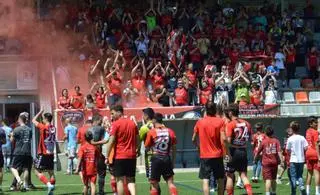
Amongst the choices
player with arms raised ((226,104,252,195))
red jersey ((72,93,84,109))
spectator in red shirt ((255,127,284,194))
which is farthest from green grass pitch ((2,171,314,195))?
red jersey ((72,93,84,109))

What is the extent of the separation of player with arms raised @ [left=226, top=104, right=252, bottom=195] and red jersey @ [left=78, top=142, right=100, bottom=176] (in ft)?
9.02

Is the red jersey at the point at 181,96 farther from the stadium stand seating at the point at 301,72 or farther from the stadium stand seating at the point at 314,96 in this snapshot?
the stadium stand seating at the point at 301,72

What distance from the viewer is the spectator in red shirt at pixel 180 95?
29719 mm

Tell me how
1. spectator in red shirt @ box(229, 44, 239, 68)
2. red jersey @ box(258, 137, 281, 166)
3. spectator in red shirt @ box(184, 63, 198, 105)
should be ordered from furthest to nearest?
spectator in red shirt @ box(229, 44, 239, 68), spectator in red shirt @ box(184, 63, 198, 105), red jersey @ box(258, 137, 281, 166)

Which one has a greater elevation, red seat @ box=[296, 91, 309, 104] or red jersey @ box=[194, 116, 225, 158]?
red seat @ box=[296, 91, 309, 104]

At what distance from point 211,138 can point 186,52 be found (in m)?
17.1

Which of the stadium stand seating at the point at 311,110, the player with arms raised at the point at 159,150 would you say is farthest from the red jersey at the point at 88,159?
the stadium stand seating at the point at 311,110

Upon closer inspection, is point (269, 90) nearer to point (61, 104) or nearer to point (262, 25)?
point (262, 25)

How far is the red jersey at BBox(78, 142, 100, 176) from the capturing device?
1745 cm

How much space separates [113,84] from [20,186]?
972cm

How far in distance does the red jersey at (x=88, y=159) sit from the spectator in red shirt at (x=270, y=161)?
3.48 meters

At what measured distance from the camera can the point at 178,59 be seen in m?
32.1

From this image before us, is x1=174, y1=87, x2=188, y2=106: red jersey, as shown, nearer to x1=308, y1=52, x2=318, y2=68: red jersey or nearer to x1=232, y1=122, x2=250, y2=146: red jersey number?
x1=308, y1=52, x2=318, y2=68: red jersey

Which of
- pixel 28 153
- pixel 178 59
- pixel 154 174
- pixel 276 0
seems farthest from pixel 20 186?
pixel 276 0
